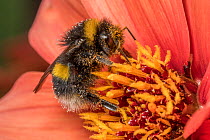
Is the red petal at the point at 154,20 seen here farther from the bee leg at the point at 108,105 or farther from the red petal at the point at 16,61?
the red petal at the point at 16,61

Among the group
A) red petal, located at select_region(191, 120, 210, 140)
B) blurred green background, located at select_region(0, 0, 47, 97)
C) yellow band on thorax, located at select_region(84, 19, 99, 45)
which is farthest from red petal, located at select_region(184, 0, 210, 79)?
blurred green background, located at select_region(0, 0, 47, 97)

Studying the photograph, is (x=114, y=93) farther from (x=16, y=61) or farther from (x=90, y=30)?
(x=16, y=61)

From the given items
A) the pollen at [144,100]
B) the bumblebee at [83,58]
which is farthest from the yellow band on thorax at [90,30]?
the pollen at [144,100]

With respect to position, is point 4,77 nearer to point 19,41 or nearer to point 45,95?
point 19,41

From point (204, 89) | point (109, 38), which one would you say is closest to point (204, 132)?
point (204, 89)

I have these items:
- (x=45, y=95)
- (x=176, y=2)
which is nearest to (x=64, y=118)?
(x=45, y=95)

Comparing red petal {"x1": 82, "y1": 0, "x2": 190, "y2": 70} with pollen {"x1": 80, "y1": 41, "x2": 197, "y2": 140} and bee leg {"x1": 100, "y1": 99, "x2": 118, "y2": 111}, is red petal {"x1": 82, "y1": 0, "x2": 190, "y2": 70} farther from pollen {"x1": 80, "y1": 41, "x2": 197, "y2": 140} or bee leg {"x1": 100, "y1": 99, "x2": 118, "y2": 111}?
bee leg {"x1": 100, "y1": 99, "x2": 118, "y2": 111}
